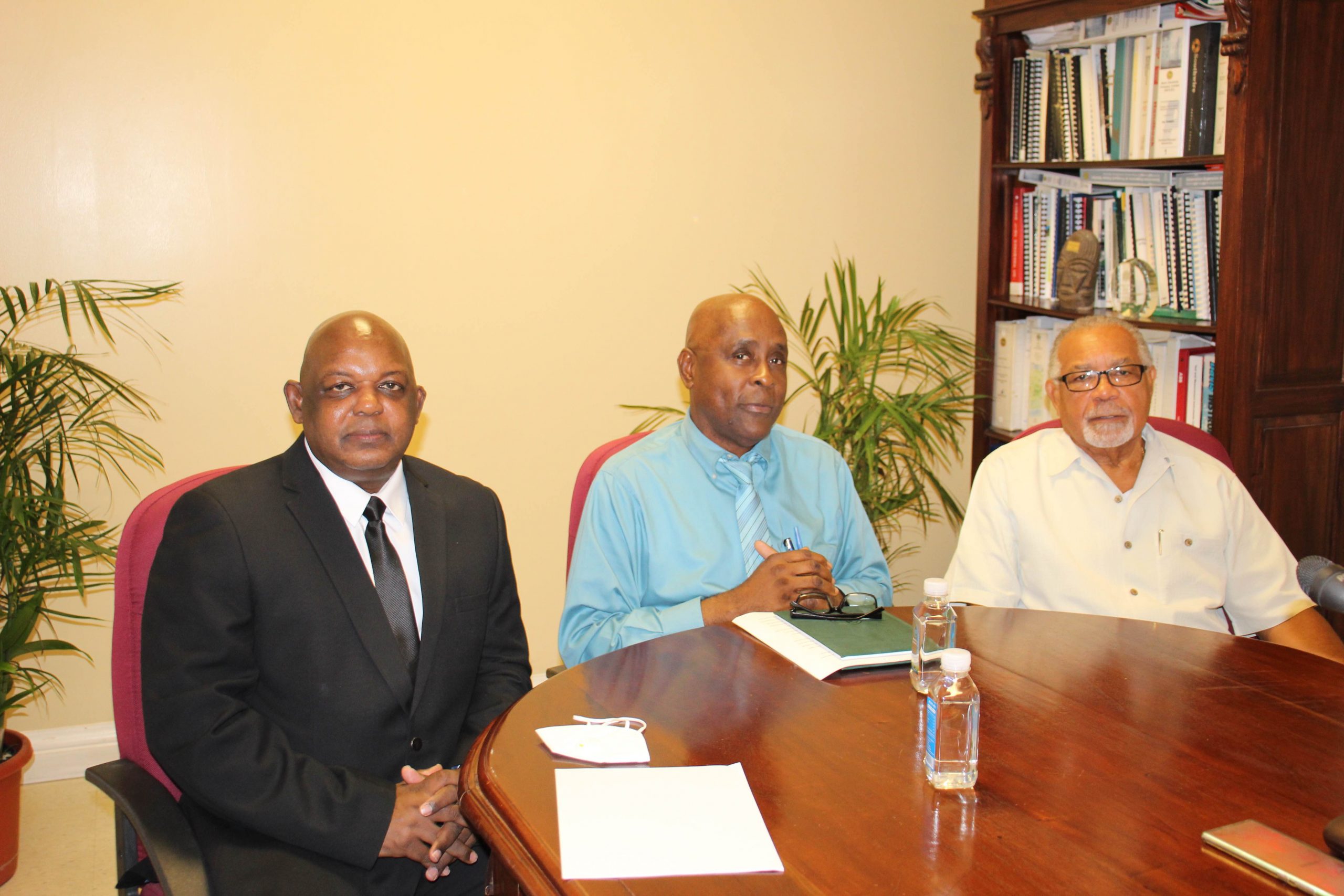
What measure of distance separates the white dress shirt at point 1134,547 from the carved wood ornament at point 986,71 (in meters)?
1.81

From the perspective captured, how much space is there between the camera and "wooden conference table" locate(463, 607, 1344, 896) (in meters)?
1.16

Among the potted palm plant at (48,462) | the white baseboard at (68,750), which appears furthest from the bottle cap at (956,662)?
the white baseboard at (68,750)

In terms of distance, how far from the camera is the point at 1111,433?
7.75 ft

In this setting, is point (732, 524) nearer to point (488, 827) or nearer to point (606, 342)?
point (488, 827)

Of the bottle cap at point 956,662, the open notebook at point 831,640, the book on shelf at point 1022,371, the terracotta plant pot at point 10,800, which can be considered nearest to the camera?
the bottle cap at point 956,662

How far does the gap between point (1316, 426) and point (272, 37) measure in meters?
3.24

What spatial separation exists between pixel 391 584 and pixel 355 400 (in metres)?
0.33

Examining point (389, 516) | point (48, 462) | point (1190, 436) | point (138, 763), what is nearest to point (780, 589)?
point (389, 516)

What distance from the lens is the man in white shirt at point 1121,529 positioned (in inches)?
91.8

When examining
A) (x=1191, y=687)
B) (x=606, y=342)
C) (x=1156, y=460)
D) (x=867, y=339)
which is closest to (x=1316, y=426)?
(x=1156, y=460)

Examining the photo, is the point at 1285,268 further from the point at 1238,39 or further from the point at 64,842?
the point at 64,842

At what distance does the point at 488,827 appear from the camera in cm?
129

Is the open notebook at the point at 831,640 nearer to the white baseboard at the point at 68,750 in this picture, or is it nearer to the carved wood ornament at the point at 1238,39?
the carved wood ornament at the point at 1238,39

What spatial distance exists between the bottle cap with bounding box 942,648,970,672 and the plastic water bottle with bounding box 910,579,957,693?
0.26 m
